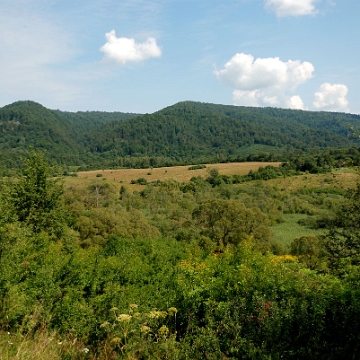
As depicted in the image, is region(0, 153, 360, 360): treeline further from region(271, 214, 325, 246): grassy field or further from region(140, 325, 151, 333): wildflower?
region(271, 214, 325, 246): grassy field

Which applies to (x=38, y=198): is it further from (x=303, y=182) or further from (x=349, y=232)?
(x=303, y=182)

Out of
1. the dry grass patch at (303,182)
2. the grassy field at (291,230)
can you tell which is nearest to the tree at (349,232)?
the grassy field at (291,230)

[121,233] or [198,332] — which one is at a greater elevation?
[198,332]

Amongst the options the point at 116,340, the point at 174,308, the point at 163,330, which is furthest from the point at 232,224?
the point at 116,340

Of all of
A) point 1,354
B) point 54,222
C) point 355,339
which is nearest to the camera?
point 1,354

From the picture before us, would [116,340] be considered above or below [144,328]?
below

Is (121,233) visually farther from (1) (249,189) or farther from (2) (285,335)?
(1) (249,189)

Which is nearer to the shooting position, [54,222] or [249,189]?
[54,222]

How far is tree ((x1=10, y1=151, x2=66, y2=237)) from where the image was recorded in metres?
17.8

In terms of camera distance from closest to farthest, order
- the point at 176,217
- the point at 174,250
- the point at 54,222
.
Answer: the point at 54,222 < the point at 174,250 < the point at 176,217

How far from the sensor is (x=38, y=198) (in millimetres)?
18234

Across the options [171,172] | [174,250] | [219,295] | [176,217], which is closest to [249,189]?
[176,217]

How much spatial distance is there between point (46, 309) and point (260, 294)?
4.60 m

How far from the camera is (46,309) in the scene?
7.27m
